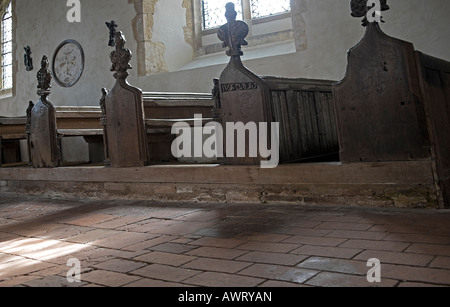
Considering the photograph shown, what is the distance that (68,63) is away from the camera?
8625 mm

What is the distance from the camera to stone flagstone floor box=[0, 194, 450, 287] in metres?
1.60

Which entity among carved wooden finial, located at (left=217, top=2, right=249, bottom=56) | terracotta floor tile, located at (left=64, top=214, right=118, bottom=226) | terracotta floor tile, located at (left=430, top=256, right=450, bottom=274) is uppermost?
carved wooden finial, located at (left=217, top=2, right=249, bottom=56)

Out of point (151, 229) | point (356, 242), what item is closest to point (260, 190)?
point (151, 229)

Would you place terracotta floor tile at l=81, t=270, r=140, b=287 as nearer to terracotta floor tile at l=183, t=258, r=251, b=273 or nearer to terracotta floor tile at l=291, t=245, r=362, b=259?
terracotta floor tile at l=183, t=258, r=251, b=273

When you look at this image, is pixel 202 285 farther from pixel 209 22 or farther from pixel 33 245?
pixel 209 22

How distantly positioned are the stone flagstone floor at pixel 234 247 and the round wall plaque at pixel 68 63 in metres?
5.69

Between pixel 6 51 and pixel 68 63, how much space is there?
3.13 meters

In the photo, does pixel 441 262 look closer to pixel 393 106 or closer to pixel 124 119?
pixel 393 106

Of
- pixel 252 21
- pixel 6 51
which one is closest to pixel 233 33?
pixel 252 21

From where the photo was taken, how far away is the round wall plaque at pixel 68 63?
27.6 feet

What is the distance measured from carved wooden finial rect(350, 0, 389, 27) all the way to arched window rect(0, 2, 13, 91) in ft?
31.8

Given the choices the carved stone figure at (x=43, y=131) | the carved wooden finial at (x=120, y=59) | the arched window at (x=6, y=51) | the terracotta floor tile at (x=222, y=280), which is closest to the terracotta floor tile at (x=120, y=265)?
the terracotta floor tile at (x=222, y=280)

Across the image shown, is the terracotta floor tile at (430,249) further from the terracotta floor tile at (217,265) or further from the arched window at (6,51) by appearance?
the arched window at (6,51)

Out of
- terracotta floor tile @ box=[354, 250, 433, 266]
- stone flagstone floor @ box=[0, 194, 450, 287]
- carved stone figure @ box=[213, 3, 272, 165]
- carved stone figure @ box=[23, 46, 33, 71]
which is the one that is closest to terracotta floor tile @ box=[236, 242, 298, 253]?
stone flagstone floor @ box=[0, 194, 450, 287]
